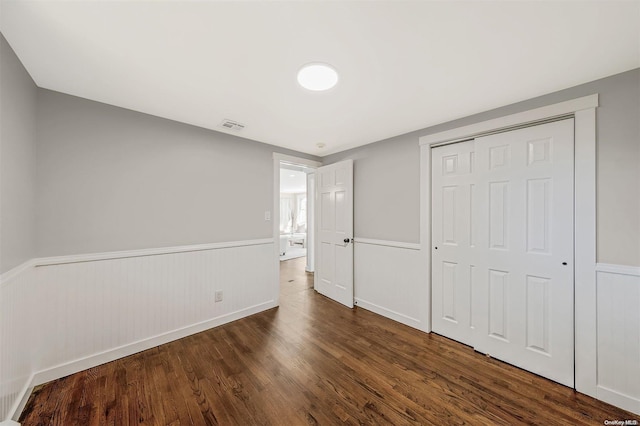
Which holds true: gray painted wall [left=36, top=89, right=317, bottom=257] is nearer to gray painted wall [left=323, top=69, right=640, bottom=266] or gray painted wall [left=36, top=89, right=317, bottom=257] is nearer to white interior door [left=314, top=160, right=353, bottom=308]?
white interior door [left=314, top=160, right=353, bottom=308]

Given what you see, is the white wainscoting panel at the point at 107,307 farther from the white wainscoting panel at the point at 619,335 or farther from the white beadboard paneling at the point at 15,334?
the white wainscoting panel at the point at 619,335

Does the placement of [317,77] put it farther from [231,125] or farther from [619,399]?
[619,399]

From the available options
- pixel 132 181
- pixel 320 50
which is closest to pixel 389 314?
pixel 320 50

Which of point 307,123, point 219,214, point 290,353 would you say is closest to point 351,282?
point 290,353

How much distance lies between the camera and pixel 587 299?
175 centimetres

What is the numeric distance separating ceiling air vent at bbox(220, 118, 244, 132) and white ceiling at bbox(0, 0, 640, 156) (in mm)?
328

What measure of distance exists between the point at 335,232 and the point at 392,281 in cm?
110

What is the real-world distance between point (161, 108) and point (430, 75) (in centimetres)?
242

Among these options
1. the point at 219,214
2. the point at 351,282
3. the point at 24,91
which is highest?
the point at 24,91

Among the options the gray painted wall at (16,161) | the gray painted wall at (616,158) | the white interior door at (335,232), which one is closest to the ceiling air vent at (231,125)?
the gray painted wall at (16,161)

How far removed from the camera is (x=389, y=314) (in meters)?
3.00

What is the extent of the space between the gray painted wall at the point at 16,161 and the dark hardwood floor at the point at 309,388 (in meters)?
1.14

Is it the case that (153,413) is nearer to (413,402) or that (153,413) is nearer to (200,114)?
(413,402)

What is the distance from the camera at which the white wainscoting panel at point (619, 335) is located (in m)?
1.58
